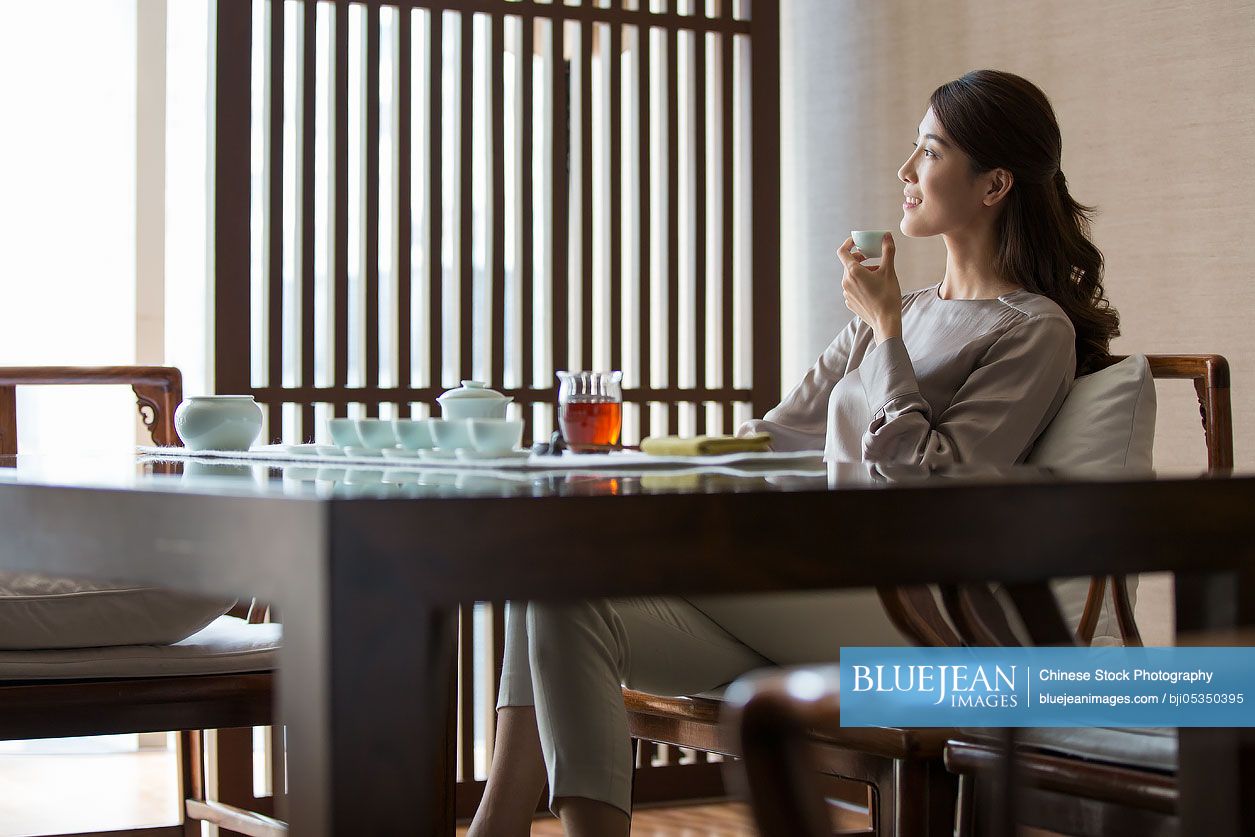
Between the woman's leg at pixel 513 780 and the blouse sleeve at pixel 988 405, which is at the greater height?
the blouse sleeve at pixel 988 405

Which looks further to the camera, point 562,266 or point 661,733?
point 562,266

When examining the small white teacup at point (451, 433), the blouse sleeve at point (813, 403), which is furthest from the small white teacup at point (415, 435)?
the blouse sleeve at point (813, 403)

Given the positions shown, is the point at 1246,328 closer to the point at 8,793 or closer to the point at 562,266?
the point at 562,266

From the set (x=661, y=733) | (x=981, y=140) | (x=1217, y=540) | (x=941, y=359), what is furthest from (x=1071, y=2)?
(x=1217, y=540)

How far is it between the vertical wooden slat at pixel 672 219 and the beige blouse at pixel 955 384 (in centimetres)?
103

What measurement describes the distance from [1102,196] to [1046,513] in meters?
2.50

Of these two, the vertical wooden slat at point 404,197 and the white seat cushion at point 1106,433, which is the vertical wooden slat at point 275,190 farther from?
the white seat cushion at point 1106,433

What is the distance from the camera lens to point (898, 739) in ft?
6.02

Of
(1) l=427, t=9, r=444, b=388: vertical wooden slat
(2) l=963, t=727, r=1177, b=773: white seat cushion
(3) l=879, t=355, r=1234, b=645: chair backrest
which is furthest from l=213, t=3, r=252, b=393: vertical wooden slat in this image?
(2) l=963, t=727, r=1177, b=773: white seat cushion

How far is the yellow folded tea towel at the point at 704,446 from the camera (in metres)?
1.49

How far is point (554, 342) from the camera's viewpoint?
3.50 meters

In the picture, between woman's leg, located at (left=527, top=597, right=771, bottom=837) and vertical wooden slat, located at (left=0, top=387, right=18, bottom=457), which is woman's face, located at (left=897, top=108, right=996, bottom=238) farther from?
vertical wooden slat, located at (left=0, top=387, right=18, bottom=457)

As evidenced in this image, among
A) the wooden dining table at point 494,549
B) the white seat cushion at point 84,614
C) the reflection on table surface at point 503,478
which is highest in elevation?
the reflection on table surface at point 503,478

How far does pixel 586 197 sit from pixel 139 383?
50.9 inches
